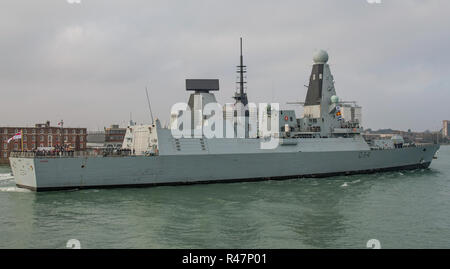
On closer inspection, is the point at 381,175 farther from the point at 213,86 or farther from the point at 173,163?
the point at 173,163

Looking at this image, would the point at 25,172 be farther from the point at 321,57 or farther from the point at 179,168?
the point at 321,57

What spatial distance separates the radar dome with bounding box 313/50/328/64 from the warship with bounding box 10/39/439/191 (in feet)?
0.24

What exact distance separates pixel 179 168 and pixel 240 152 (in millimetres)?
3879

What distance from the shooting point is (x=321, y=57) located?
90.6 ft

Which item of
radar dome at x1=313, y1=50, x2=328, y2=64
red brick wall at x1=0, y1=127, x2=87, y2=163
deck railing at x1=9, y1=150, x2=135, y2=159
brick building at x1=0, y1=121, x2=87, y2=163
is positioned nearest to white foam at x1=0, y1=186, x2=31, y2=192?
deck railing at x1=9, y1=150, x2=135, y2=159

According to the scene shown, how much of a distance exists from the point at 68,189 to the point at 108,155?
2617 millimetres

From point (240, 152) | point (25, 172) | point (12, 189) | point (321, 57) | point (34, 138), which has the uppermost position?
point (321, 57)

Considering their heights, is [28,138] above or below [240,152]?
above

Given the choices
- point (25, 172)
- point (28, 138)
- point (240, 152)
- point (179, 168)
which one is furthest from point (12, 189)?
point (28, 138)

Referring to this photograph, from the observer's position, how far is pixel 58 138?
131ft

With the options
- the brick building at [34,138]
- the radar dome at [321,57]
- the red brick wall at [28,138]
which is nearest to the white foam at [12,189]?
the brick building at [34,138]

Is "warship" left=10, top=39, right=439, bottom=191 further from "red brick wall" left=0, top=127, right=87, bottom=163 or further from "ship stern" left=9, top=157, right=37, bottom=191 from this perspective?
"red brick wall" left=0, top=127, right=87, bottom=163
